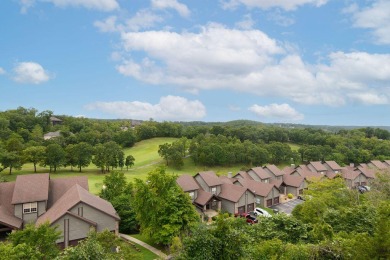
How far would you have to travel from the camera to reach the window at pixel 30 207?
3234 cm

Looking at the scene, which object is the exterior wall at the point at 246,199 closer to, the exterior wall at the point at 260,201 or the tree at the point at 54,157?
the exterior wall at the point at 260,201

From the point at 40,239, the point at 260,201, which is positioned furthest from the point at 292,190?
the point at 40,239

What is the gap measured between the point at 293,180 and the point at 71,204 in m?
49.4

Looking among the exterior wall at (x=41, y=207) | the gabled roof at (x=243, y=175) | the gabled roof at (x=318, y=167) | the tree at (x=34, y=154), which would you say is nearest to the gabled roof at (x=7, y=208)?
the exterior wall at (x=41, y=207)

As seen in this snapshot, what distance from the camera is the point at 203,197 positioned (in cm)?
4819

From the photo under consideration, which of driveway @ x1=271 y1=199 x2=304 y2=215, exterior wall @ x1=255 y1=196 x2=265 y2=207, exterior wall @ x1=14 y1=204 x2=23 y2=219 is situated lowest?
driveway @ x1=271 y1=199 x2=304 y2=215

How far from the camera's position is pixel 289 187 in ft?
209

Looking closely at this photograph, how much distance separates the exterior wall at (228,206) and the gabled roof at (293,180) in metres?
20.6

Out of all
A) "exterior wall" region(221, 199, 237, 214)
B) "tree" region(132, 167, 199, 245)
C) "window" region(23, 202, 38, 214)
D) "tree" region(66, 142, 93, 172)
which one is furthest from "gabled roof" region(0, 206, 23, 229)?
"tree" region(66, 142, 93, 172)

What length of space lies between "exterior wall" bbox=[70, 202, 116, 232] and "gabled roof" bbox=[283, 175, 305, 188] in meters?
43.8

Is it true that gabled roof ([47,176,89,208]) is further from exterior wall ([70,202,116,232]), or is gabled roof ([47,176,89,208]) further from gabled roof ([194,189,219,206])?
gabled roof ([194,189,219,206])

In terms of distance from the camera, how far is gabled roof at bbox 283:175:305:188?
62.7 m

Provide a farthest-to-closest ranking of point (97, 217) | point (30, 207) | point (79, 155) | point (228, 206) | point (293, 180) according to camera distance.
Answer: point (79, 155) < point (293, 180) < point (228, 206) < point (30, 207) < point (97, 217)

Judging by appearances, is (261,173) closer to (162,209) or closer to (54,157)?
(162,209)
